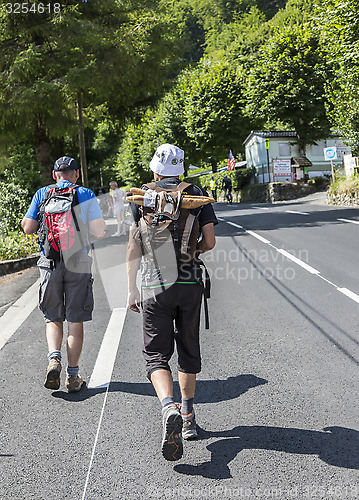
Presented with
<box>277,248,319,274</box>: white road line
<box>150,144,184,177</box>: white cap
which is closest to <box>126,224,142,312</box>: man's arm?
<box>150,144,184,177</box>: white cap

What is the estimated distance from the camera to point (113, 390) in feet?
13.8

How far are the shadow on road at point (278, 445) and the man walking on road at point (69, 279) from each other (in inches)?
53.8

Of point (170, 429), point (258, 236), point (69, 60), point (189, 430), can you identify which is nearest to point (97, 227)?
point (189, 430)

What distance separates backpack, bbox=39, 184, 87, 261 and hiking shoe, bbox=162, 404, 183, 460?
173cm

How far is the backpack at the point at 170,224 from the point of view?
126 inches

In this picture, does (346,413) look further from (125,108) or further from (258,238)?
(125,108)

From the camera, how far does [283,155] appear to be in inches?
1799

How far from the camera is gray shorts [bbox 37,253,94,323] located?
14.0 ft

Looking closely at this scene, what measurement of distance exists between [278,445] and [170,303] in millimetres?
1056

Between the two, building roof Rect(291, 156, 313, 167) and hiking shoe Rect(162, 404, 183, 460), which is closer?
hiking shoe Rect(162, 404, 183, 460)

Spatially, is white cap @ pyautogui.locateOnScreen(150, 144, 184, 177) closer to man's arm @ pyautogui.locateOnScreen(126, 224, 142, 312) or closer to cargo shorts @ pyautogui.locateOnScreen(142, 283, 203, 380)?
man's arm @ pyautogui.locateOnScreen(126, 224, 142, 312)

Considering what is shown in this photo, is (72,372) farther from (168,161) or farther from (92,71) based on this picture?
(92,71)

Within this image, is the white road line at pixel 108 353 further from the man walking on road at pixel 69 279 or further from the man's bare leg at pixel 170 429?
the man's bare leg at pixel 170 429

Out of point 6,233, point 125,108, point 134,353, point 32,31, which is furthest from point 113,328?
point 125,108
